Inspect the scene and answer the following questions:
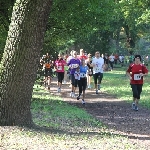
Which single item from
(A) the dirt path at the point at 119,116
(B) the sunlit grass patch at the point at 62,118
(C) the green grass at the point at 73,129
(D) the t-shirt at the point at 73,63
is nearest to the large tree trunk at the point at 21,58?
(C) the green grass at the point at 73,129

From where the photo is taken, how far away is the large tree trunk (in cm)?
795

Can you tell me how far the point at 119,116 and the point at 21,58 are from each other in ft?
19.5

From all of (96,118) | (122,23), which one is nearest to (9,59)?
(96,118)

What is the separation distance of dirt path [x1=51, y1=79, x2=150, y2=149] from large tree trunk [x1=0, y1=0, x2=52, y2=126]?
2.64m

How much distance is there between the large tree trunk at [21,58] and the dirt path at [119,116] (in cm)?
264

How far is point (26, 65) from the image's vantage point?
8.11m

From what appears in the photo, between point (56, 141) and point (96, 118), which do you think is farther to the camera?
point (96, 118)

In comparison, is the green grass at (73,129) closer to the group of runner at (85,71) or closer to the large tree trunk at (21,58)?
the large tree trunk at (21,58)

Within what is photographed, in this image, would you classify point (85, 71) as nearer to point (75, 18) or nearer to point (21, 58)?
point (75, 18)

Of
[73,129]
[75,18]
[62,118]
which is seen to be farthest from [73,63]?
[73,129]

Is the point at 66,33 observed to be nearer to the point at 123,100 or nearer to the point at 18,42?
the point at 123,100

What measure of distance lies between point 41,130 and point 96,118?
4323mm

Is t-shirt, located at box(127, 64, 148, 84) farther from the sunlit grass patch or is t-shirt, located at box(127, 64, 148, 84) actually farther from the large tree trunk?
the large tree trunk

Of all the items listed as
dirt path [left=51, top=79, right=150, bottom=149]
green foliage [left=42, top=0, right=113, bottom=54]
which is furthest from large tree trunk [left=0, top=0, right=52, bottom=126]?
green foliage [left=42, top=0, right=113, bottom=54]
